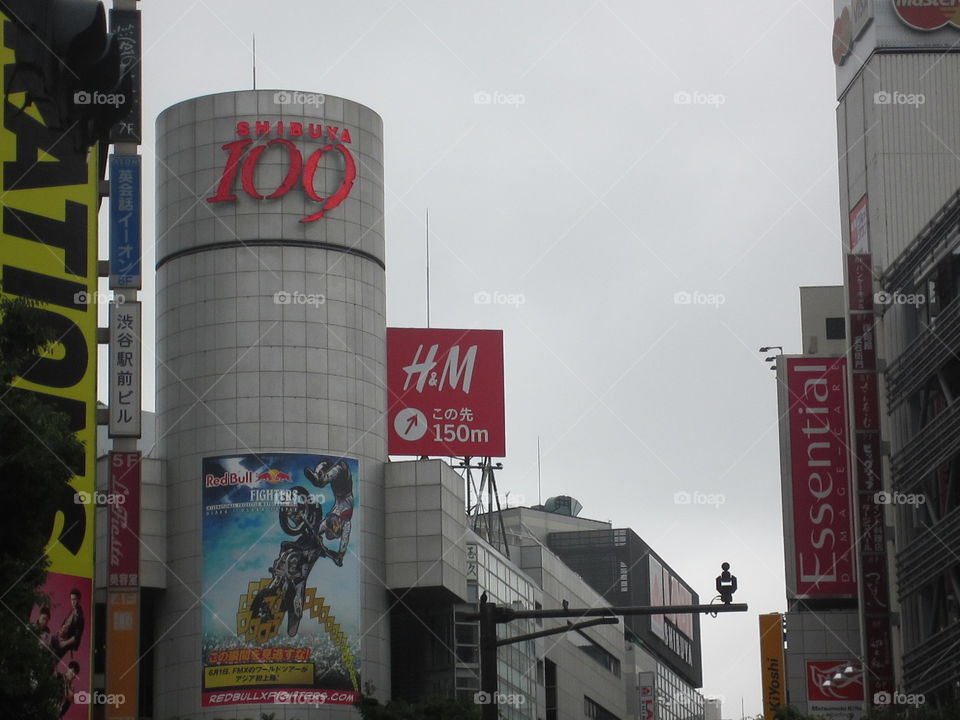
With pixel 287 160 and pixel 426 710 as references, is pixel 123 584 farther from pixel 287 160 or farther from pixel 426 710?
pixel 287 160

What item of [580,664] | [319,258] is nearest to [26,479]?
[319,258]

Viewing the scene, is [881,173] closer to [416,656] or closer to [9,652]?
[416,656]

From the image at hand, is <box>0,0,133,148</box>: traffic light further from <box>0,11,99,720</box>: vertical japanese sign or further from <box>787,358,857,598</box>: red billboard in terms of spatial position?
<box>787,358,857,598</box>: red billboard

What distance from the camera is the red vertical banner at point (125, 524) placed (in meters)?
75.4

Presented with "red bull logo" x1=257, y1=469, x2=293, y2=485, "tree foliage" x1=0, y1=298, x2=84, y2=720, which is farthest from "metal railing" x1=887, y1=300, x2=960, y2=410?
"tree foliage" x1=0, y1=298, x2=84, y2=720
